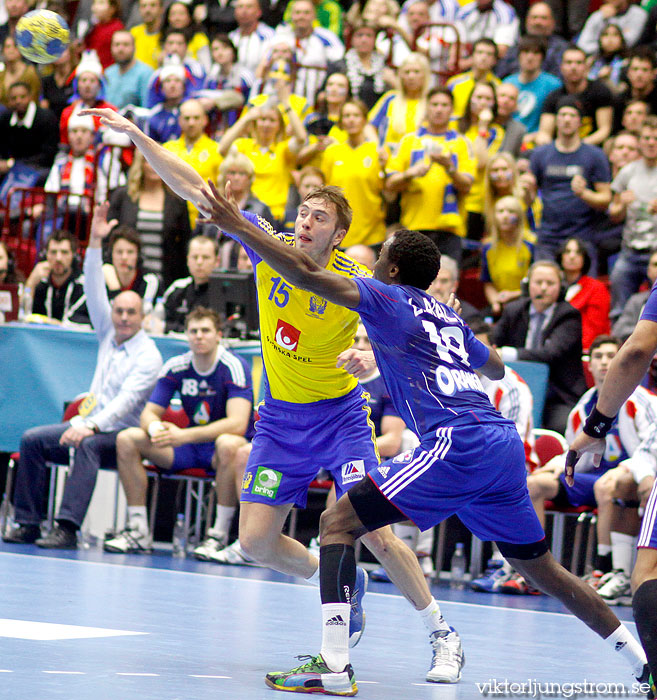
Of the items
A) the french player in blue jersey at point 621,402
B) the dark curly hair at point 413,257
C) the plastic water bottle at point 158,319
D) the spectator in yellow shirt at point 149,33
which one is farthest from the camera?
the spectator in yellow shirt at point 149,33

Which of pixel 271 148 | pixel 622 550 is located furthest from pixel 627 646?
pixel 271 148

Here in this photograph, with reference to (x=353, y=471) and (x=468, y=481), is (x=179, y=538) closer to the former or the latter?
(x=353, y=471)

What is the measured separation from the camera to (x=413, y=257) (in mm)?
5152

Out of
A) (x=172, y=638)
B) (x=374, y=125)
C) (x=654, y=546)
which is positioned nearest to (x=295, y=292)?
(x=172, y=638)

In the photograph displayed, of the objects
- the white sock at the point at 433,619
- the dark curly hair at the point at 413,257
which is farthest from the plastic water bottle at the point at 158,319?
the dark curly hair at the point at 413,257

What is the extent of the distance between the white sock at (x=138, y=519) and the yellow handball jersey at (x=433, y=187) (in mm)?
4229

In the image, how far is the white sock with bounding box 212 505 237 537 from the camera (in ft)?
32.5

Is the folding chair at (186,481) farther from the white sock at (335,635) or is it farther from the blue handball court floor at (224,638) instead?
the white sock at (335,635)

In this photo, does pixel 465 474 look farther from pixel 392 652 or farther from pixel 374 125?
pixel 374 125

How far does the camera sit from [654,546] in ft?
13.2

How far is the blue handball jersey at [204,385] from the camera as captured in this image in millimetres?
10117

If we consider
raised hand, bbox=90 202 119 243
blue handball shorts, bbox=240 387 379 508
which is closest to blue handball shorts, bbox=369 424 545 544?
blue handball shorts, bbox=240 387 379 508

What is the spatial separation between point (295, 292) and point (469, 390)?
122cm

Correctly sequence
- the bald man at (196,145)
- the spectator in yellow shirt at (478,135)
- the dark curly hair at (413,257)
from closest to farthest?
the dark curly hair at (413,257), the spectator in yellow shirt at (478,135), the bald man at (196,145)
